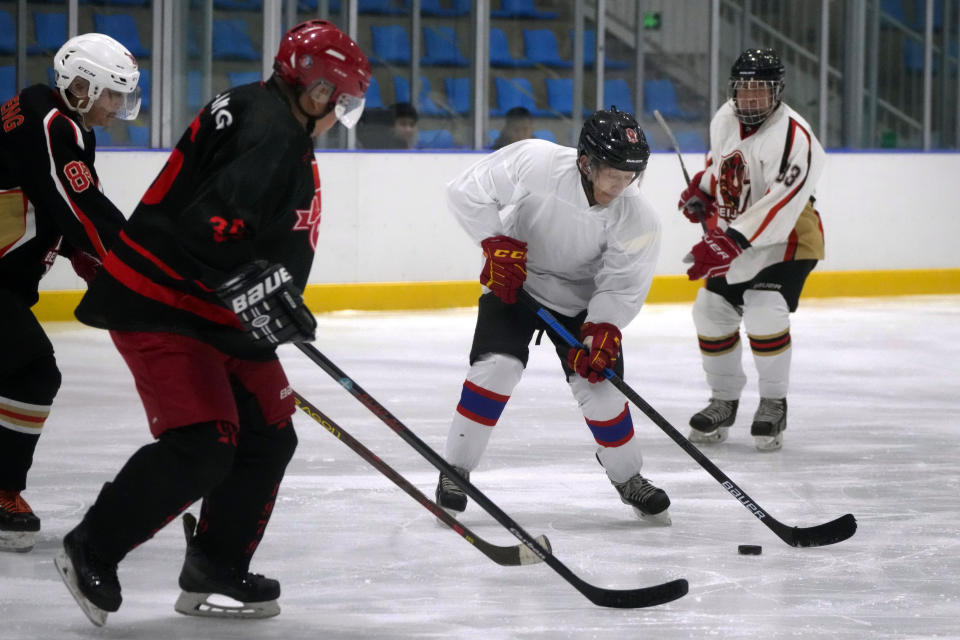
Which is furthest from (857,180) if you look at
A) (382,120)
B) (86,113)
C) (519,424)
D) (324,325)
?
(86,113)

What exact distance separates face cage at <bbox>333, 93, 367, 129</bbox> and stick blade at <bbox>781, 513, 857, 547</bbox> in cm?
130

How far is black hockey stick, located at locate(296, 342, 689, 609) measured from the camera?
8.09ft

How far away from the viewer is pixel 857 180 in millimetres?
8375

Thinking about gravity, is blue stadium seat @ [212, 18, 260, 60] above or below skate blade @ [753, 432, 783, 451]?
above

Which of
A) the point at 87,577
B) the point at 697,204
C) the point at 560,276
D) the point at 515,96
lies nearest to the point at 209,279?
the point at 87,577

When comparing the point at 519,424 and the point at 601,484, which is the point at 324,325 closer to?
the point at 519,424

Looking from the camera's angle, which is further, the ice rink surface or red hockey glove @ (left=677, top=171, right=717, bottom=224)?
red hockey glove @ (left=677, top=171, right=717, bottom=224)

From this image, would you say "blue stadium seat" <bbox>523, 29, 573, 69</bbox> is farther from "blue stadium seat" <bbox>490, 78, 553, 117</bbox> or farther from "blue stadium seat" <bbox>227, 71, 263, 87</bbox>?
"blue stadium seat" <bbox>227, 71, 263, 87</bbox>

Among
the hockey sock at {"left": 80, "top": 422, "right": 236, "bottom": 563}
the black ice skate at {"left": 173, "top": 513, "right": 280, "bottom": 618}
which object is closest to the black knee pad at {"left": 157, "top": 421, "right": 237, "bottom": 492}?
the hockey sock at {"left": 80, "top": 422, "right": 236, "bottom": 563}

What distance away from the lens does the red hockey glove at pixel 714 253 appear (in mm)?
4000

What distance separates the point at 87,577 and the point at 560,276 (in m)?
1.36

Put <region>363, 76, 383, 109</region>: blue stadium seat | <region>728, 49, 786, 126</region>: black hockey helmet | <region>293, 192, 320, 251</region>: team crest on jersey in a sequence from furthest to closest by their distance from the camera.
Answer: <region>363, 76, 383, 109</region>: blue stadium seat
<region>728, 49, 786, 126</region>: black hockey helmet
<region>293, 192, 320, 251</region>: team crest on jersey

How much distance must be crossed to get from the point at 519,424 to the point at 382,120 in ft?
11.7

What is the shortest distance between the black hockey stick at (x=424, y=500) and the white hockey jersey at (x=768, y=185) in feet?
5.44
